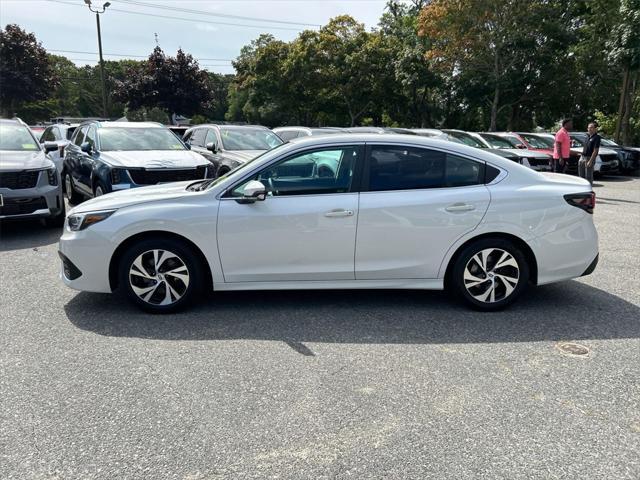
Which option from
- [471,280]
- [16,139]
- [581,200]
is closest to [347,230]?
[471,280]

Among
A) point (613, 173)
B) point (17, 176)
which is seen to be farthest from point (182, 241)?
point (613, 173)

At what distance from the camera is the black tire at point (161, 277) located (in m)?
4.55

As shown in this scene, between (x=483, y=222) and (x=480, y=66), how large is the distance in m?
21.7

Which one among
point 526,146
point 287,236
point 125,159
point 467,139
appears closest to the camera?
point 287,236

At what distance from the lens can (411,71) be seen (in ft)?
91.2

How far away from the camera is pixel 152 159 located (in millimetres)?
8344

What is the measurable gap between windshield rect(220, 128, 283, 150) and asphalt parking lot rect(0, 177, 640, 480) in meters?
6.06

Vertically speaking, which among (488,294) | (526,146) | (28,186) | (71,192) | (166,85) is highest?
(166,85)

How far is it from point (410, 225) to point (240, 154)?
6084 mm

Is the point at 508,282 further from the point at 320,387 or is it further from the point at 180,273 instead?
the point at 180,273

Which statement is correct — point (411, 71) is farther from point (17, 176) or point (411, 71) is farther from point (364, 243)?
point (364, 243)

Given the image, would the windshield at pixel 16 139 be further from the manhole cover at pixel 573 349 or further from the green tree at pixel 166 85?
the green tree at pixel 166 85

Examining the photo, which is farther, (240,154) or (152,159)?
(240,154)

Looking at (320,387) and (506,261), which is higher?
(506,261)
